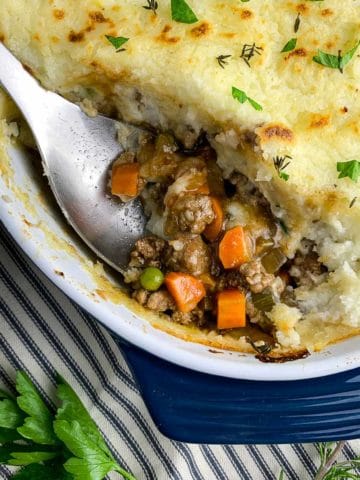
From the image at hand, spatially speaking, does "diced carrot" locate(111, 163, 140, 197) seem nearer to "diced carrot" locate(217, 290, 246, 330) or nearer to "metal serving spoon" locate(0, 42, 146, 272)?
"metal serving spoon" locate(0, 42, 146, 272)

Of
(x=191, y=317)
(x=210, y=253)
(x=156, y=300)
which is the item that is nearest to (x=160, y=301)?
(x=156, y=300)

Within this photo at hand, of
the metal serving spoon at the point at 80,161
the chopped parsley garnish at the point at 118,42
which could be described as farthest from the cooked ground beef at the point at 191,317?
the chopped parsley garnish at the point at 118,42

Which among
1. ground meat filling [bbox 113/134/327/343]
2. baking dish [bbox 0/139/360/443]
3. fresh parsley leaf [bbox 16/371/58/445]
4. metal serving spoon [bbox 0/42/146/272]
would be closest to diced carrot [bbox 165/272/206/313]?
ground meat filling [bbox 113/134/327/343]

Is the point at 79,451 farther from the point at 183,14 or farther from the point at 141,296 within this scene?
the point at 183,14

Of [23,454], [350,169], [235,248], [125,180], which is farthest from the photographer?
[23,454]

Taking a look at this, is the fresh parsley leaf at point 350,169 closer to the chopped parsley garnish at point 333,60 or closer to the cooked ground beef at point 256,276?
the chopped parsley garnish at point 333,60

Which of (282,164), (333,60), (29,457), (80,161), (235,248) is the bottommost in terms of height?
(29,457)
